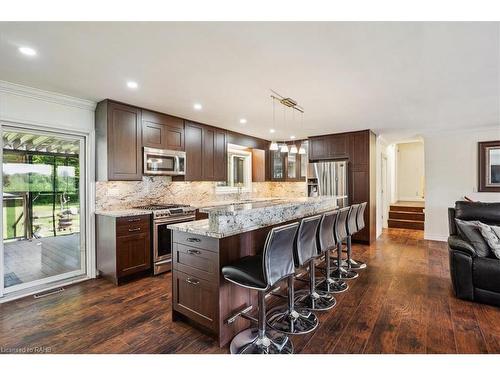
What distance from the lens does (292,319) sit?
230 centimetres

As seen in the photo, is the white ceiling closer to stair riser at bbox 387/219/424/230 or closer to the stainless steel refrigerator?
the stainless steel refrigerator

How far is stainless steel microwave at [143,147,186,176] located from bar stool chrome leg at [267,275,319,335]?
106 inches

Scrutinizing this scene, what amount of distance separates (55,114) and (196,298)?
3.00 metres

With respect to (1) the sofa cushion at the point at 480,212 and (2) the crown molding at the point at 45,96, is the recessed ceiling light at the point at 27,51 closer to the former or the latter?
(2) the crown molding at the point at 45,96

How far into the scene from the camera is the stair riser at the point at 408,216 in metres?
7.15

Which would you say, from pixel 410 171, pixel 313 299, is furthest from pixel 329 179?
pixel 410 171

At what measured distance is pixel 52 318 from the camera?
251 cm

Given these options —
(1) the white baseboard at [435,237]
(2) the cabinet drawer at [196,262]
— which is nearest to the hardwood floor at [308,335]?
(2) the cabinet drawer at [196,262]

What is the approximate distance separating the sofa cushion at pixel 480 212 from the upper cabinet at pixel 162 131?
Answer: 4.31m

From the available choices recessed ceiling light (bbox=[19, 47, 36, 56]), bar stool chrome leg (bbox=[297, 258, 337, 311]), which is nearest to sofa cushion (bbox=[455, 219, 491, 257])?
bar stool chrome leg (bbox=[297, 258, 337, 311])

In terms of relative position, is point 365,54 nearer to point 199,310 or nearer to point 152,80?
point 152,80

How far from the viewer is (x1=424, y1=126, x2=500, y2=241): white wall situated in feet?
17.4
